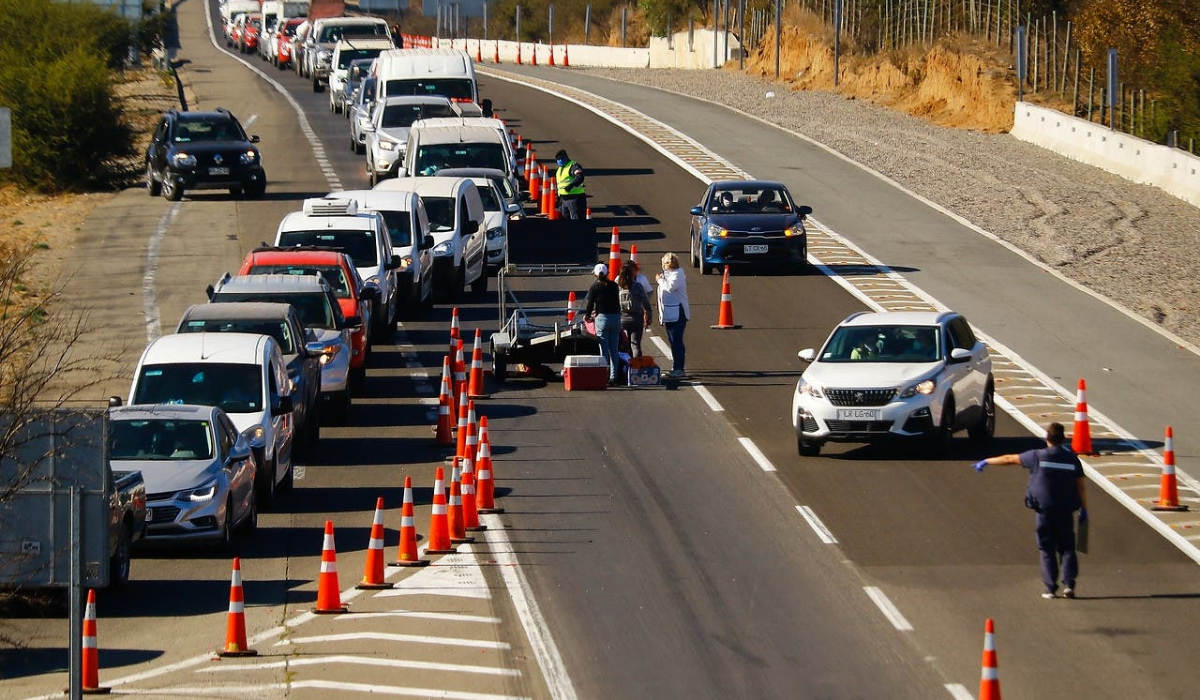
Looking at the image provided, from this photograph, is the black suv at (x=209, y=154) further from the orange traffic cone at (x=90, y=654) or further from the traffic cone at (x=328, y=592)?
the orange traffic cone at (x=90, y=654)

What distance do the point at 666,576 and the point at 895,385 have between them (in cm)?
528

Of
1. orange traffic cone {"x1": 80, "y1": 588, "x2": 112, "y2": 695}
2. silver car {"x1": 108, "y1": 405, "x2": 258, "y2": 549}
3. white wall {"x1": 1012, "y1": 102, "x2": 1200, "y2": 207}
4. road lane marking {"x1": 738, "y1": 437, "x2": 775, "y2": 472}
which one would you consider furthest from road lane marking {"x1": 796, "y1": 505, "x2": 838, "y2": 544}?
white wall {"x1": 1012, "y1": 102, "x2": 1200, "y2": 207}

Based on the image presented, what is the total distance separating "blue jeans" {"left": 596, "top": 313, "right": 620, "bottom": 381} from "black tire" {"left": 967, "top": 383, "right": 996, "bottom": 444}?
4.94 m

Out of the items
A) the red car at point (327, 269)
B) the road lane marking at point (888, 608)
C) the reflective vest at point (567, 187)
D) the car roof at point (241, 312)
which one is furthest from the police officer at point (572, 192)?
the road lane marking at point (888, 608)

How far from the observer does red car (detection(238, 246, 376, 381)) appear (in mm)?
24797

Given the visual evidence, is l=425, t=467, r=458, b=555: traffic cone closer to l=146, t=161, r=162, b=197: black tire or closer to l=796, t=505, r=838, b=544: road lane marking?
l=796, t=505, r=838, b=544: road lane marking

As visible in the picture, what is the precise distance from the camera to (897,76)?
59438 mm

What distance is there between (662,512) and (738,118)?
121ft

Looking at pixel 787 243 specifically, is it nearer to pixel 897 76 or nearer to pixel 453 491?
pixel 453 491

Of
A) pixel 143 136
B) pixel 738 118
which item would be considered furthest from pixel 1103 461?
pixel 143 136

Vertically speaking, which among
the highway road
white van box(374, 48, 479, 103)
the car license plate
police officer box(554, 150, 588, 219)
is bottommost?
the highway road

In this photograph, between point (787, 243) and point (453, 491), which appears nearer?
point (453, 491)

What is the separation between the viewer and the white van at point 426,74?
44.1 m

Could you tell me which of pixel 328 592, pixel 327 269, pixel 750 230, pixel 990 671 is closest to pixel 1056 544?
pixel 990 671
